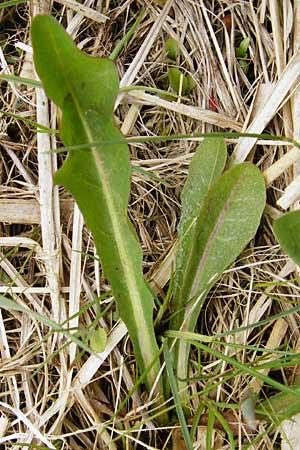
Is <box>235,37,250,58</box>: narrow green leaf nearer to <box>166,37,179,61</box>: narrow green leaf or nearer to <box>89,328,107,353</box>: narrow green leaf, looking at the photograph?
<box>166,37,179,61</box>: narrow green leaf

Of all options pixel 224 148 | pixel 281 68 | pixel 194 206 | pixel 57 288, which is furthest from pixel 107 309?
pixel 281 68

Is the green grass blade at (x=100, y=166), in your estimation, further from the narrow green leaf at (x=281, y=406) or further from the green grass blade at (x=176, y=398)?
the narrow green leaf at (x=281, y=406)

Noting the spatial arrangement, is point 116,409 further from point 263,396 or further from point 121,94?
point 121,94

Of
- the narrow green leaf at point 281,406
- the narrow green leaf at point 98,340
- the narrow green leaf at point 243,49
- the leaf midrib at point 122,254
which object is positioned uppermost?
the narrow green leaf at point 243,49

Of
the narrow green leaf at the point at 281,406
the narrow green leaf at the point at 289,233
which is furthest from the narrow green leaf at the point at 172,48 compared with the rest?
the narrow green leaf at the point at 281,406

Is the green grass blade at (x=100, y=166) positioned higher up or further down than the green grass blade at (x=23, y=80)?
further down

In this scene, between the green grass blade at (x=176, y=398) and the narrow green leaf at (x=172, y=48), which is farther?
the narrow green leaf at (x=172, y=48)

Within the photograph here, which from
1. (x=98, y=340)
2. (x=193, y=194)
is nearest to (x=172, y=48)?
(x=193, y=194)

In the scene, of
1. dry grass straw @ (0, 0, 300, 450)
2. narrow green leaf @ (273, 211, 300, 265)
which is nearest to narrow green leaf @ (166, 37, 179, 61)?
dry grass straw @ (0, 0, 300, 450)

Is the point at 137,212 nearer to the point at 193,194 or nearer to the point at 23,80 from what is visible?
the point at 193,194
